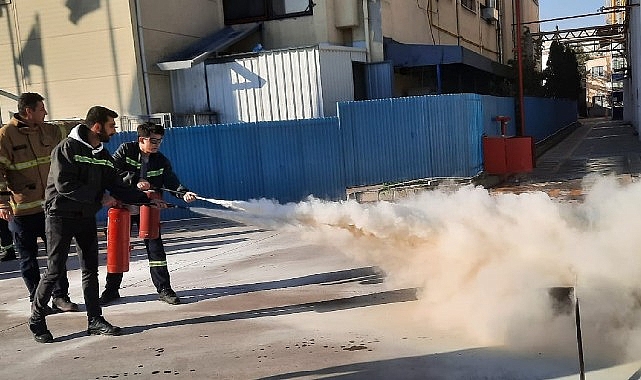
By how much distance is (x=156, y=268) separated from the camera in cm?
664

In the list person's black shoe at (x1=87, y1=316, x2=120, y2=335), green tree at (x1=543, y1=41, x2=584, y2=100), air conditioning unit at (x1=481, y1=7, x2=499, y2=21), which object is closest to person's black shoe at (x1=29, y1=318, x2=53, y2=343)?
person's black shoe at (x1=87, y1=316, x2=120, y2=335)

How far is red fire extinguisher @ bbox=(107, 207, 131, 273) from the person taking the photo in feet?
20.1

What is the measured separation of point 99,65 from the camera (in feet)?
52.2

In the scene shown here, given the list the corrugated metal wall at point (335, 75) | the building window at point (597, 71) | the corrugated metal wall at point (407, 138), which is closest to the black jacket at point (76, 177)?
the corrugated metal wall at point (407, 138)

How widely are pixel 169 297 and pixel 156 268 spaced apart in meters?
0.34

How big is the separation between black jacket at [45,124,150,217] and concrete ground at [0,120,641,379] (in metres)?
1.22

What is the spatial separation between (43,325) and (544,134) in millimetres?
25936

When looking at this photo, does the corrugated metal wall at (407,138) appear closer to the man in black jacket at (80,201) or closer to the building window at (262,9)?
the building window at (262,9)

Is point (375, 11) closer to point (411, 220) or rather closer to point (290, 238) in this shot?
point (290, 238)

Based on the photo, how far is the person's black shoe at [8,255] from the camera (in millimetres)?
9820

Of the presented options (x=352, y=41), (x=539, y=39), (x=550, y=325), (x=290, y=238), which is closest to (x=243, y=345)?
(x=550, y=325)

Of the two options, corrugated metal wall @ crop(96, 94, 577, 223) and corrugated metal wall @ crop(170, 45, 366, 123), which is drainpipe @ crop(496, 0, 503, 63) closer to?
corrugated metal wall @ crop(170, 45, 366, 123)

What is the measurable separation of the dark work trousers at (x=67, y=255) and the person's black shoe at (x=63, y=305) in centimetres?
96

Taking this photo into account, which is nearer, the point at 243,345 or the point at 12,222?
the point at 243,345
